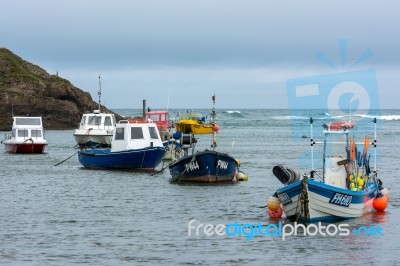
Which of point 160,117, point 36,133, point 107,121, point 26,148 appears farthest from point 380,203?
point 160,117

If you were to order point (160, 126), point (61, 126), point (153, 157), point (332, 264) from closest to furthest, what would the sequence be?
point (332, 264), point (153, 157), point (160, 126), point (61, 126)

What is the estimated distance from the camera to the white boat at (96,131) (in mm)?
59281

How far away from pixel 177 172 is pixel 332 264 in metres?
18.0

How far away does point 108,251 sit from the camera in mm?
20484

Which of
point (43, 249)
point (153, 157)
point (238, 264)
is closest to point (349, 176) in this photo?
point (238, 264)

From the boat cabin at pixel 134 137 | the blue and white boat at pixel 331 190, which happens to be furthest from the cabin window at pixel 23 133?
the blue and white boat at pixel 331 190

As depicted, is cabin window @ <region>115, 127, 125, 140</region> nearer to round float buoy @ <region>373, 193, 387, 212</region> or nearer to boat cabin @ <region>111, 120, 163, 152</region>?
boat cabin @ <region>111, 120, 163, 152</region>

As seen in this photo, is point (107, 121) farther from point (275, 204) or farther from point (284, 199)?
point (284, 199)

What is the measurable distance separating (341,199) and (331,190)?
0.71 m

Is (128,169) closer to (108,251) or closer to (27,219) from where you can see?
(27,219)

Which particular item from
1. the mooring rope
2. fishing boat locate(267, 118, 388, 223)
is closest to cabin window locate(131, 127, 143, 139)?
fishing boat locate(267, 118, 388, 223)

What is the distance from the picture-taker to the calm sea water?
19.8 meters

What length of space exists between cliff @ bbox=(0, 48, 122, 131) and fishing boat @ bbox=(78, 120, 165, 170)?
5805cm

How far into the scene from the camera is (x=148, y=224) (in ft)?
81.5
